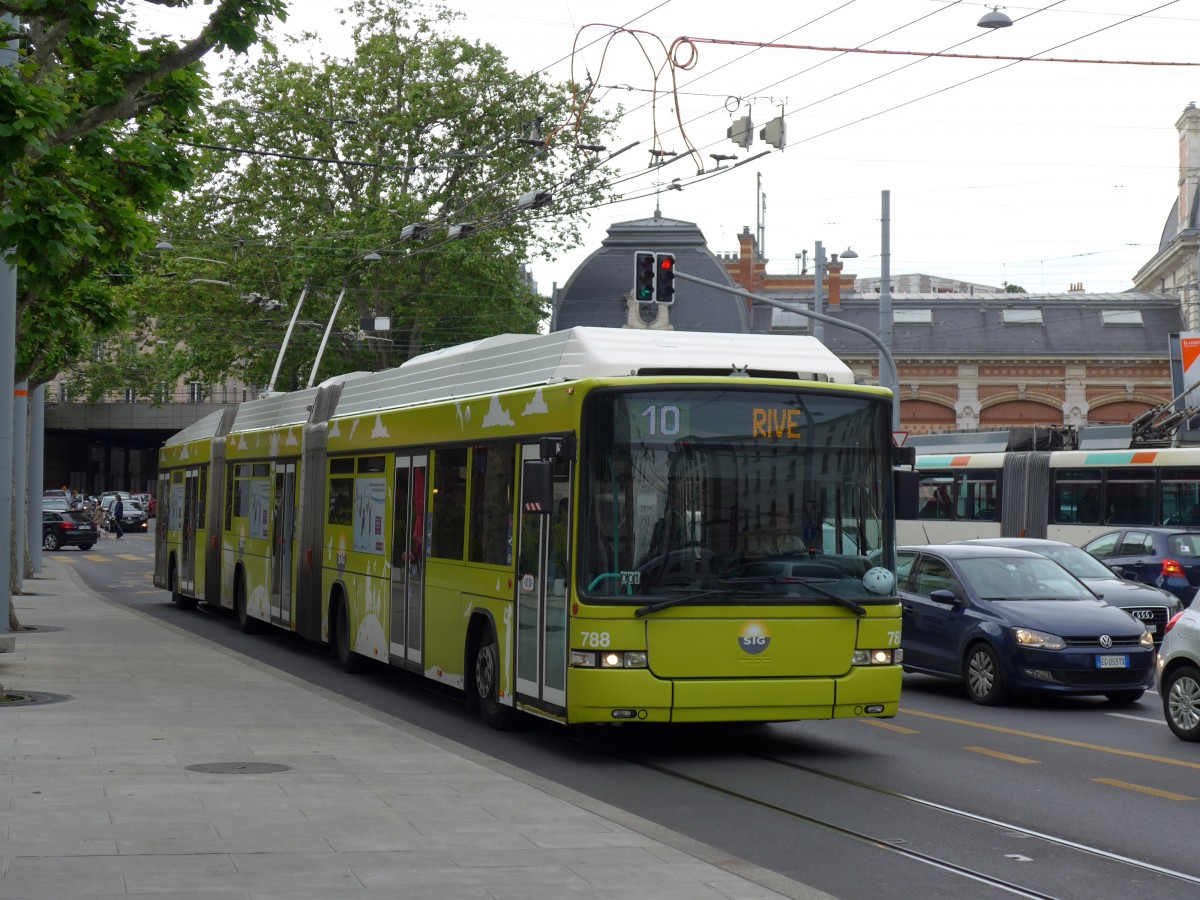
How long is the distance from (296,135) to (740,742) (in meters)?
38.9

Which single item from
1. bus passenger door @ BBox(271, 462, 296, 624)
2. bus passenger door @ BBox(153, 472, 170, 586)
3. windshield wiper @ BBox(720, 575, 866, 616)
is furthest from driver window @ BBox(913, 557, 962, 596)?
bus passenger door @ BBox(153, 472, 170, 586)

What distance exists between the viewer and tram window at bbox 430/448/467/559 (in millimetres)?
13953

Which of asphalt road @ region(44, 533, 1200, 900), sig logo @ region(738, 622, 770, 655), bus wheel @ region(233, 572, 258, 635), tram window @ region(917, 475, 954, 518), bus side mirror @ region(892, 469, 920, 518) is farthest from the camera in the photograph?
tram window @ region(917, 475, 954, 518)

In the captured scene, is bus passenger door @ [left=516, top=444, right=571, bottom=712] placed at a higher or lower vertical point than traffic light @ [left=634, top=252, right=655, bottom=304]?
lower

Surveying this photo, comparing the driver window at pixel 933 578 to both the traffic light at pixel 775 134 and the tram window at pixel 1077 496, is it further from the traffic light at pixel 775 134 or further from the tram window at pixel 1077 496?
the tram window at pixel 1077 496

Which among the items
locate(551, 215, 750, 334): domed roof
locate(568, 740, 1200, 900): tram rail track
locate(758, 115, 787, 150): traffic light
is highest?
locate(551, 215, 750, 334): domed roof

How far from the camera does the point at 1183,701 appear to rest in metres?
13.0

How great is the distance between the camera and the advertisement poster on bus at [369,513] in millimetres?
16312

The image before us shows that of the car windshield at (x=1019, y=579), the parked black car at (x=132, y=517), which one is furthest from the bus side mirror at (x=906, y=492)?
the parked black car at (x=132, y=517)

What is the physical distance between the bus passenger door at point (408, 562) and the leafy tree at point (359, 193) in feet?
104

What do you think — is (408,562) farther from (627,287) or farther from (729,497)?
→ (627,287)

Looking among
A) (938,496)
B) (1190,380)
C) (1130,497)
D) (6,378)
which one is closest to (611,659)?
(6,378)

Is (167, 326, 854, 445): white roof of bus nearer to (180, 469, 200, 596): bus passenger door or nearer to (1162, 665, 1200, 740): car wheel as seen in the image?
(1162, 665, 1200, 740): car wheel

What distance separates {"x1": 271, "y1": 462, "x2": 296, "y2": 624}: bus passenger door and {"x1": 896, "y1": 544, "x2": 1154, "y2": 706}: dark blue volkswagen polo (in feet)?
24.4
